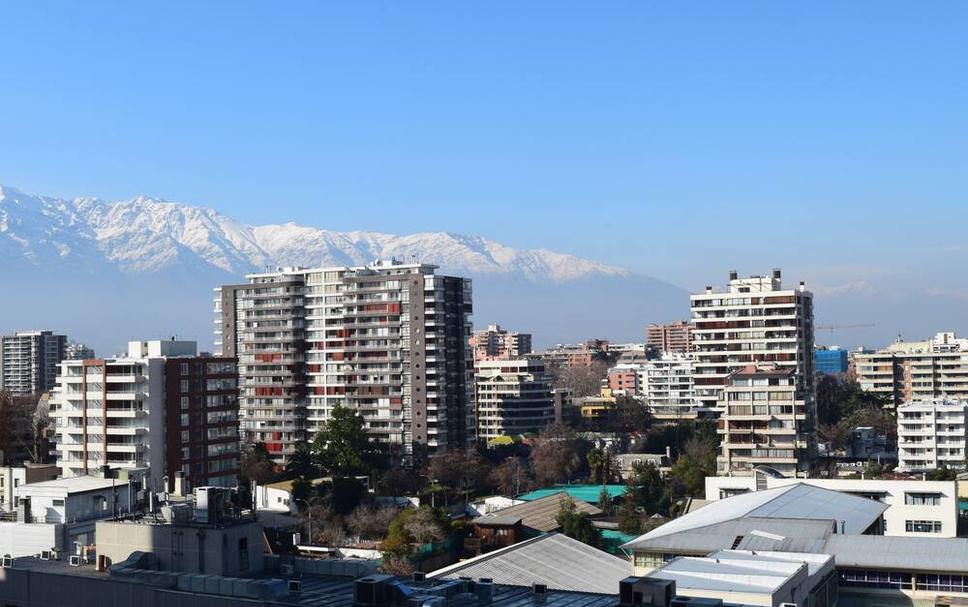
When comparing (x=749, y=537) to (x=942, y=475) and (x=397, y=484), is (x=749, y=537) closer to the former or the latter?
(x=942, y=475)

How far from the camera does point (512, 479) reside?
83125 millimetres

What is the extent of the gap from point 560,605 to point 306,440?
72.3 meters

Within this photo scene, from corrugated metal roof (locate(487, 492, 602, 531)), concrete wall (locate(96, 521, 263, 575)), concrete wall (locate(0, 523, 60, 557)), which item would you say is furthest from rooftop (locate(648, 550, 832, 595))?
corrugated metal roof (locate(487, 492, 602, 531))

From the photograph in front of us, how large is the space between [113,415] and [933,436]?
61886 millimetres

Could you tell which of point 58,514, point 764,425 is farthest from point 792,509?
point 764,425

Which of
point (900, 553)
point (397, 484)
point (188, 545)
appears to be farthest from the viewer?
point (397, 484)

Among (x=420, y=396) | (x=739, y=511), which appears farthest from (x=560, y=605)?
(x=420, y=396)

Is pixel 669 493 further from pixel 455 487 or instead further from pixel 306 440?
pixel 306 440

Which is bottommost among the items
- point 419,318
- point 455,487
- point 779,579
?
point 455,487

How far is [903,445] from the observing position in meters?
89.4

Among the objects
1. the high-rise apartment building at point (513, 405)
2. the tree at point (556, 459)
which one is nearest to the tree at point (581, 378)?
the high-rise apartment building at point (513, 405)

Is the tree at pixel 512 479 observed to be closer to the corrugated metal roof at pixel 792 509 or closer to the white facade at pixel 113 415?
the white facade at pixel 113 415

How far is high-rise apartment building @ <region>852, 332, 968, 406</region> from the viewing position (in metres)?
126

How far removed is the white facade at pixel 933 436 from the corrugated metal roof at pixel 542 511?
1292 inches
